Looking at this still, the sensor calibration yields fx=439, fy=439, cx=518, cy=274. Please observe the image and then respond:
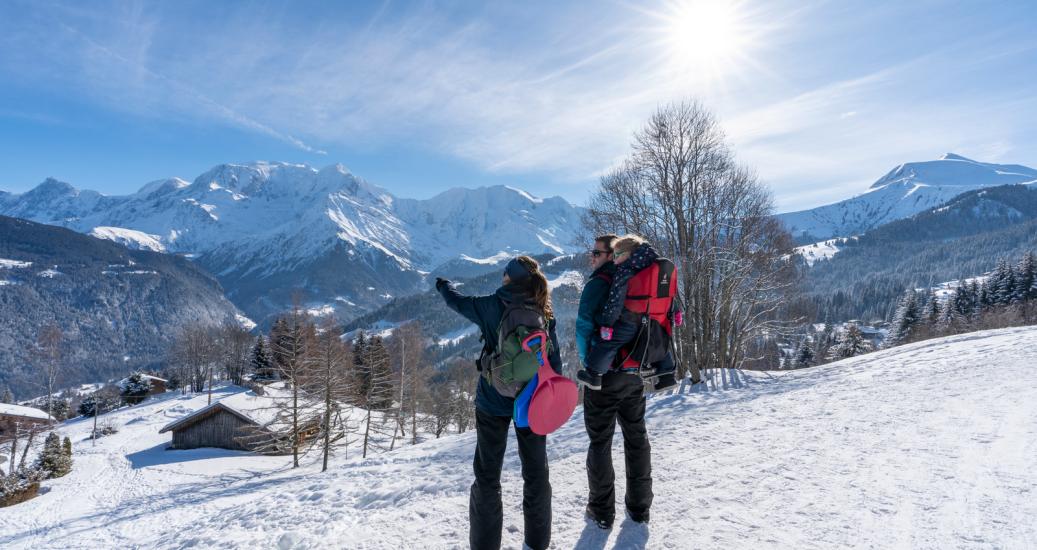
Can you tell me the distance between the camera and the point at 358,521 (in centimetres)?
494

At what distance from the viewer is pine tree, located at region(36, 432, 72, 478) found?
26.7 meters

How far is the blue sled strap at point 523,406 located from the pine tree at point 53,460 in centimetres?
Answer: 3753

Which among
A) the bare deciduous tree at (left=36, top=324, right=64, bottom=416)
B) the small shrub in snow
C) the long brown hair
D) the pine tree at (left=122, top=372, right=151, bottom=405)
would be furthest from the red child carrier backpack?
the pine tree at (left=122, top=372, right=151, bottom=405)

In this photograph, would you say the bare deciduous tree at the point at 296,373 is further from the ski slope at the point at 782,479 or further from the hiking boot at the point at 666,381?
the hiking boot at the point at 666,381

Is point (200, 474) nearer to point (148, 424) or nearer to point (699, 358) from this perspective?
point (148, 424)

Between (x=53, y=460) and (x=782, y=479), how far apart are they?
130 ft

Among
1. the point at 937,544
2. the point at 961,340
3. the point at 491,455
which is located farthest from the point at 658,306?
the point at 961,340

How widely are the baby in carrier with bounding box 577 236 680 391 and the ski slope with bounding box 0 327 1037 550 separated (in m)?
1.50

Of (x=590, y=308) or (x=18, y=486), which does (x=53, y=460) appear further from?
(x=590, y=308)

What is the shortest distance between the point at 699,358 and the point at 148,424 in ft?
175

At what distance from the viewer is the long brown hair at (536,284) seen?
3.51 meters

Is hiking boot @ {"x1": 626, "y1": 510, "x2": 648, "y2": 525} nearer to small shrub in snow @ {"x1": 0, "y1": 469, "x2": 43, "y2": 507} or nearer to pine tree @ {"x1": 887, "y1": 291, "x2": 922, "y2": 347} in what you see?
small shrub in snow @ {"x1": 0, "y1": 469, "x2": 43, "y2": 507}

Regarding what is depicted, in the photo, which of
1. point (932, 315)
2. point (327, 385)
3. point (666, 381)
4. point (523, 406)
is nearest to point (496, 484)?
point (523, 406)

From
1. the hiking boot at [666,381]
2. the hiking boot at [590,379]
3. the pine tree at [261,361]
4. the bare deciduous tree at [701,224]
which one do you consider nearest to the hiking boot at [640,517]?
the hiking boot at [666,381]
